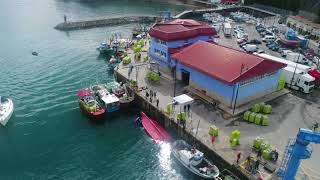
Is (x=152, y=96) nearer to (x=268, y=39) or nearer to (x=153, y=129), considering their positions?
(x=153, y=129)

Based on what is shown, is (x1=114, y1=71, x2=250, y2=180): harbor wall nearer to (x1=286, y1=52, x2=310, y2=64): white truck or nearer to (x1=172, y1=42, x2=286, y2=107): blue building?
(x1=172, y1=42, x2=286, y2=107): blue building

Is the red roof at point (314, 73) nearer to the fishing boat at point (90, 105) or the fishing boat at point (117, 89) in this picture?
the fishing boat at point (117, 89)

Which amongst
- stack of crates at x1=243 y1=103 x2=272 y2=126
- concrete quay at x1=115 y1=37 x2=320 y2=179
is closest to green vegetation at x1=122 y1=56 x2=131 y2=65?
concrete quay at x1=115 y1=37 x2=320 y2=179

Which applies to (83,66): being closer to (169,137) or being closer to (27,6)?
(169,137)

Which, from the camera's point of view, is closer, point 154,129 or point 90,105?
point 154,129

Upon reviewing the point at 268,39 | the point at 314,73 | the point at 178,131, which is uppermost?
the point at 268,39

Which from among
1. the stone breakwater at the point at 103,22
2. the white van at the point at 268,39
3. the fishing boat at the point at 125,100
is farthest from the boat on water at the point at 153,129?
the stone breakwater at the point at 103,22

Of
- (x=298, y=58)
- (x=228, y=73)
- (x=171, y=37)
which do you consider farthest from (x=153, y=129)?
(x=298, y=58)
